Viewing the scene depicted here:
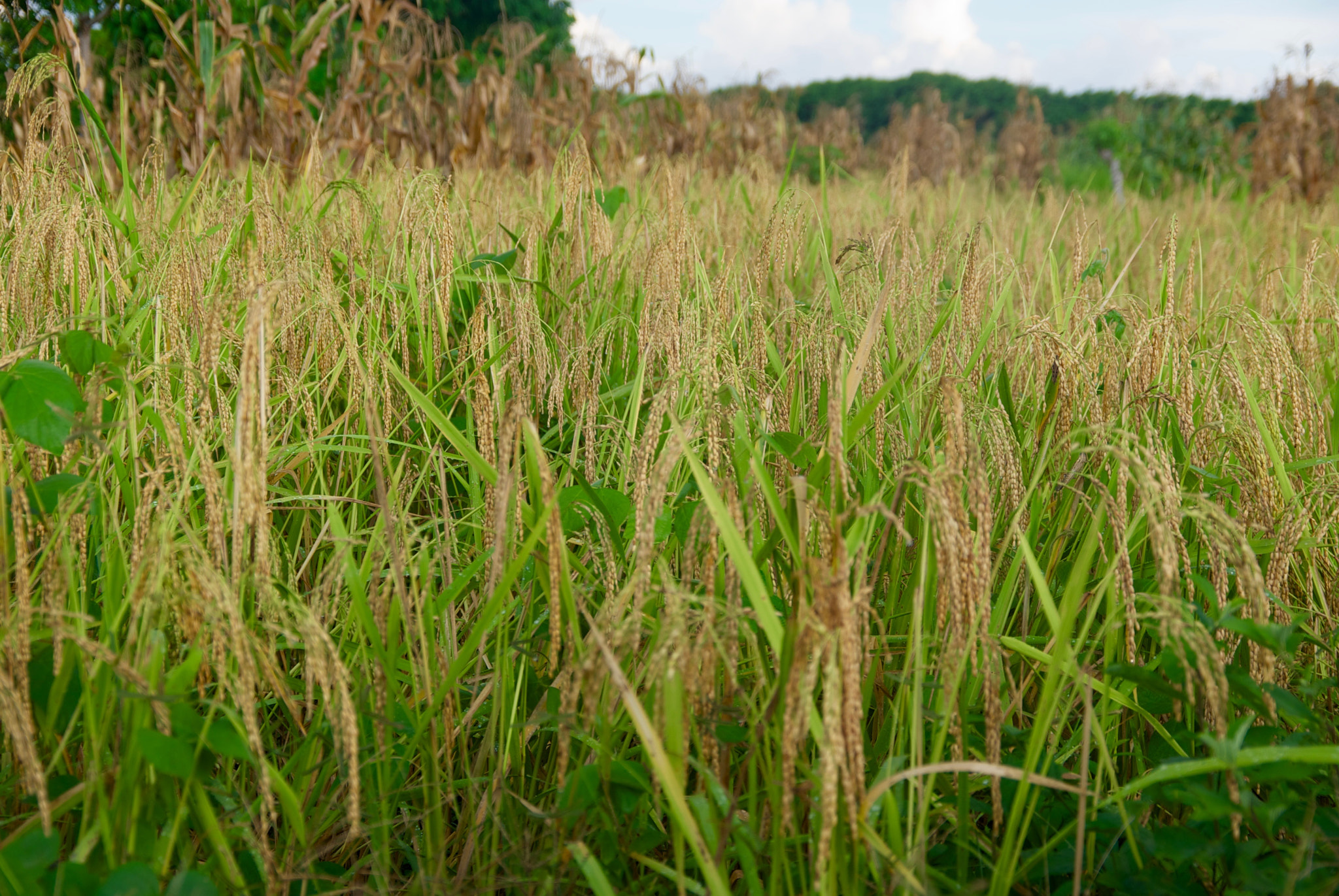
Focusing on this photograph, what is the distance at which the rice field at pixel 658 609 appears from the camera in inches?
29.2

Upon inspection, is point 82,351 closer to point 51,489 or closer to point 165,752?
point 51,489

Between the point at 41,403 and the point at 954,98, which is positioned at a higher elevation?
the point at 954,98

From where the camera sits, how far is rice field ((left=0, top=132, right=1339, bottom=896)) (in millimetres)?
741

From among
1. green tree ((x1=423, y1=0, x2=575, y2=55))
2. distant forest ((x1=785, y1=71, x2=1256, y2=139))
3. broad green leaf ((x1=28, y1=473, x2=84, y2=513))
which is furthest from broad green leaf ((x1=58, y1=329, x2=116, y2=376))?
distant forest ((x1=785, y1=71, x2=1256, y2=139))

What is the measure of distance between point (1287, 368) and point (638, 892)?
3.64 ft

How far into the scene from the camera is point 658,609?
3.24ft

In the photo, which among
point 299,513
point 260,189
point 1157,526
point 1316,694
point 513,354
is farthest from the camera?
point 260,189

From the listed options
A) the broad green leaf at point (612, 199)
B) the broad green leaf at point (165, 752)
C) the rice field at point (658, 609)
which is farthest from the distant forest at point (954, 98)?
the broad green leaf at point (165, 752)

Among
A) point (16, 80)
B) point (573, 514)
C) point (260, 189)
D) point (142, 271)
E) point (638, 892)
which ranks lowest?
point (638, 892)

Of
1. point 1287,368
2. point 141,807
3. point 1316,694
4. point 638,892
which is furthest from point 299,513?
point 1287,368

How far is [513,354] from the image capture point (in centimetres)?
148

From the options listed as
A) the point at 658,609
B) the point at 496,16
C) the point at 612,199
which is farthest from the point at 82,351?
the point at 496,16

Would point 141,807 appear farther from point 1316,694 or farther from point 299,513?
point 1316,694

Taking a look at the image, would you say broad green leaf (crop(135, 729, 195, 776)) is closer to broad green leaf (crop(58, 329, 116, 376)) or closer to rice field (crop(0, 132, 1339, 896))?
rice field (crop(0, 132, 1339, 896))
